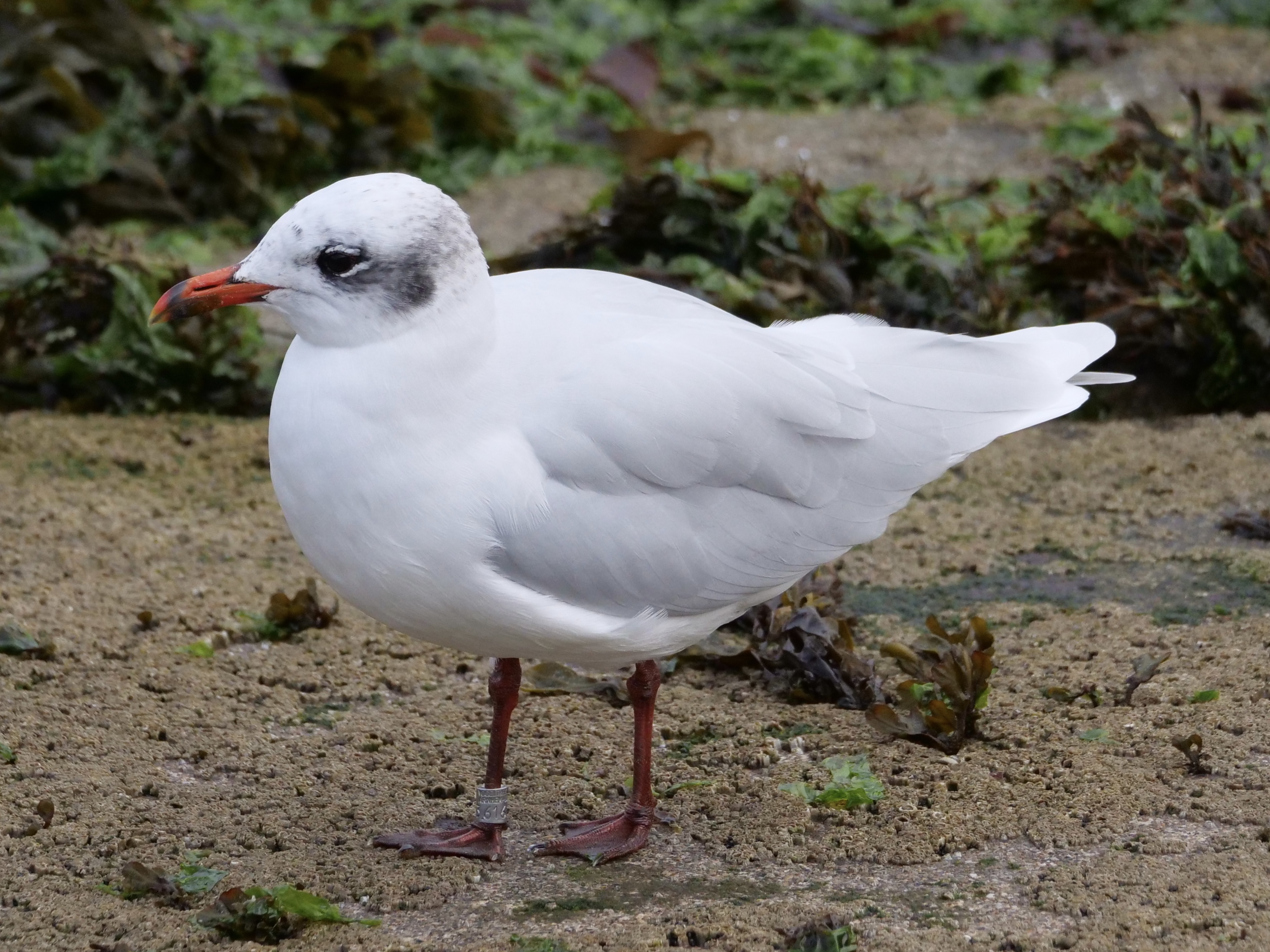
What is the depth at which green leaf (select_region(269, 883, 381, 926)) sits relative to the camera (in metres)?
3.04

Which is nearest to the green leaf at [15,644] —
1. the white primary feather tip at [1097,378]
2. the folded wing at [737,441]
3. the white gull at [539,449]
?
the white gull at [539,449]

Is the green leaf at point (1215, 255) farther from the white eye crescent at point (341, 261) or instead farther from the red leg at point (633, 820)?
the white eye crescent at point (341, 261)

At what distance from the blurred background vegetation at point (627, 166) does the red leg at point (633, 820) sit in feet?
8.82

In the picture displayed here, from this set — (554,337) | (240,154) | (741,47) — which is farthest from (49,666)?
(741,47)

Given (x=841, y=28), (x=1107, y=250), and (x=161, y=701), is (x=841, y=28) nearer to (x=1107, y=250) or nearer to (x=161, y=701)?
(x=1107, y=250)

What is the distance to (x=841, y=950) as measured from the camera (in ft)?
9.59

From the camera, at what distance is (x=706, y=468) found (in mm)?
3422

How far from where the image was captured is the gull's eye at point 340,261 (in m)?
3.13

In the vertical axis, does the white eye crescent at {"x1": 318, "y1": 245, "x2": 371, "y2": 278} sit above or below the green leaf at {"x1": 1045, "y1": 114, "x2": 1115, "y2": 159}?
below

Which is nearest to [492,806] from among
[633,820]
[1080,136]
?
[633,820]

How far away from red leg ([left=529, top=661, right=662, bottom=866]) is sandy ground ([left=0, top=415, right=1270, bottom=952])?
0.05 metres

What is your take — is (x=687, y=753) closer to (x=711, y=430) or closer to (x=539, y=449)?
(x=711, y=430)

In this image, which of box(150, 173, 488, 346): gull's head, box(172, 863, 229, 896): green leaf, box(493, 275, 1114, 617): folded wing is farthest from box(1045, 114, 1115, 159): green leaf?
box(172, 863, 229, 896): green leaf

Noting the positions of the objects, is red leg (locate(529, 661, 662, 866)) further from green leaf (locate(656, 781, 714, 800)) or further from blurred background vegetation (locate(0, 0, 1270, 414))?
blurred background vegetation (locate(0, 0, 1270, 414))
